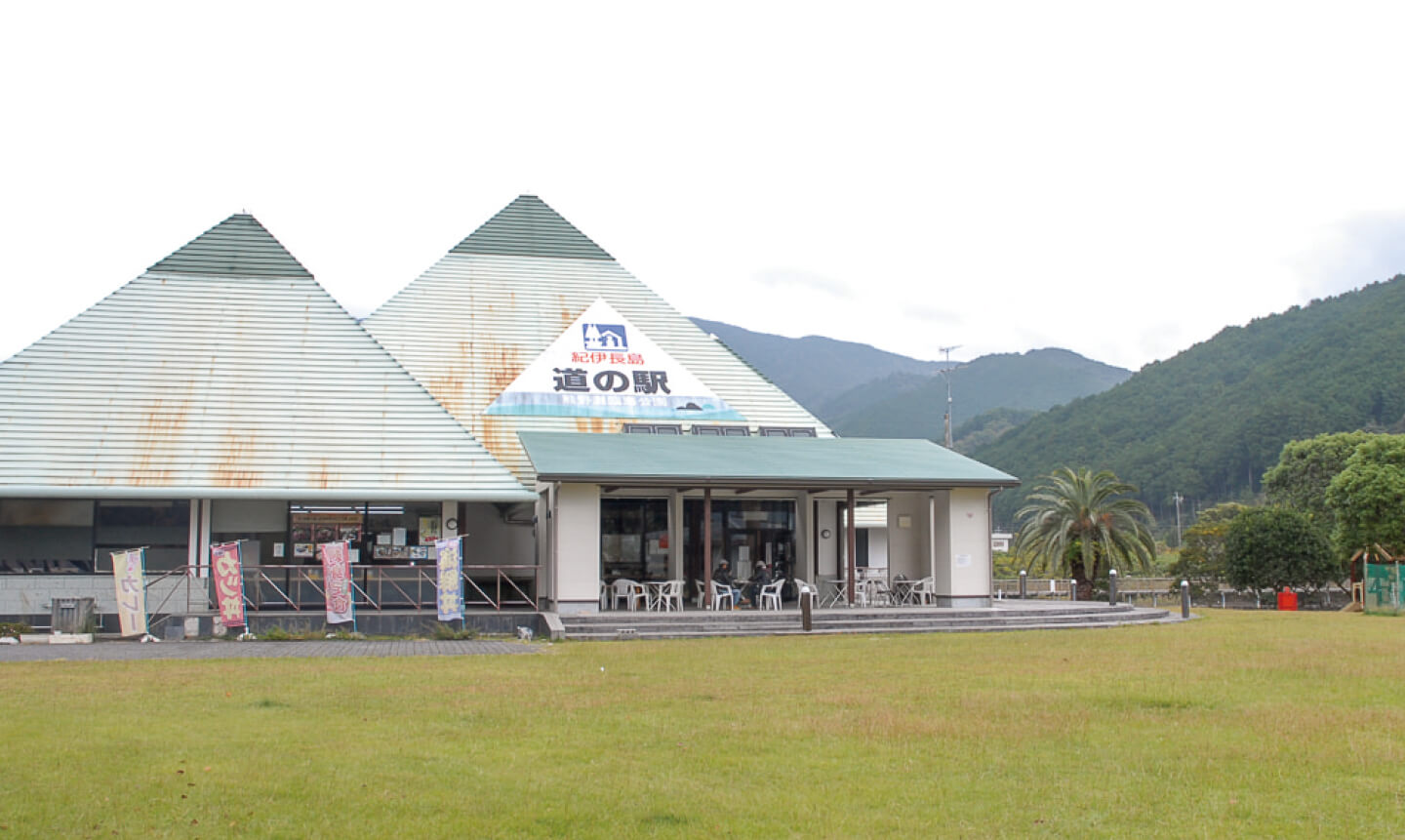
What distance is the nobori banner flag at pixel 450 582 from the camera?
21.0 m

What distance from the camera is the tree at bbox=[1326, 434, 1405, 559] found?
43.3 meters

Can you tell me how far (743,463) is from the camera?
24578 millimetres

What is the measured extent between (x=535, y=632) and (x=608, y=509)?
16.2 feet

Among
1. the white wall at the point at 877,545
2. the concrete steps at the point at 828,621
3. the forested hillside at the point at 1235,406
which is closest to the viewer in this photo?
the concrete steps at the point at 828,621

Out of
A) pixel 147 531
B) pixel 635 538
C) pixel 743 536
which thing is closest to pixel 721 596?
pixel 743 536

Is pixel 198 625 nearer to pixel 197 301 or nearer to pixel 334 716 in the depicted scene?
pixel 197 301

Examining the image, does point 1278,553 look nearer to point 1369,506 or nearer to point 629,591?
point 1369,506

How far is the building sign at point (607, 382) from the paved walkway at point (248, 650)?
9967 mm

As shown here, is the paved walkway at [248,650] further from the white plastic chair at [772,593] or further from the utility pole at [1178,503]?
the utility pole at [1178,503]

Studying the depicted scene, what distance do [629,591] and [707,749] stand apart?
1583 centimetres

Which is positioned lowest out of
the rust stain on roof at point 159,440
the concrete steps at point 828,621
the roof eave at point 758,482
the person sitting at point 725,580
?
the concrete steps at point 828,621

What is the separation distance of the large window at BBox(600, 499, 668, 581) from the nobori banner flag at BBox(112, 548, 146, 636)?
9340mm

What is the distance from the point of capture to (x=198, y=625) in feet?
67.3

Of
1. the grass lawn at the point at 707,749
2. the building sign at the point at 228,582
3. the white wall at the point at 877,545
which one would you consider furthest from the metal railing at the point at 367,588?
the white wall at the point at 877,545
